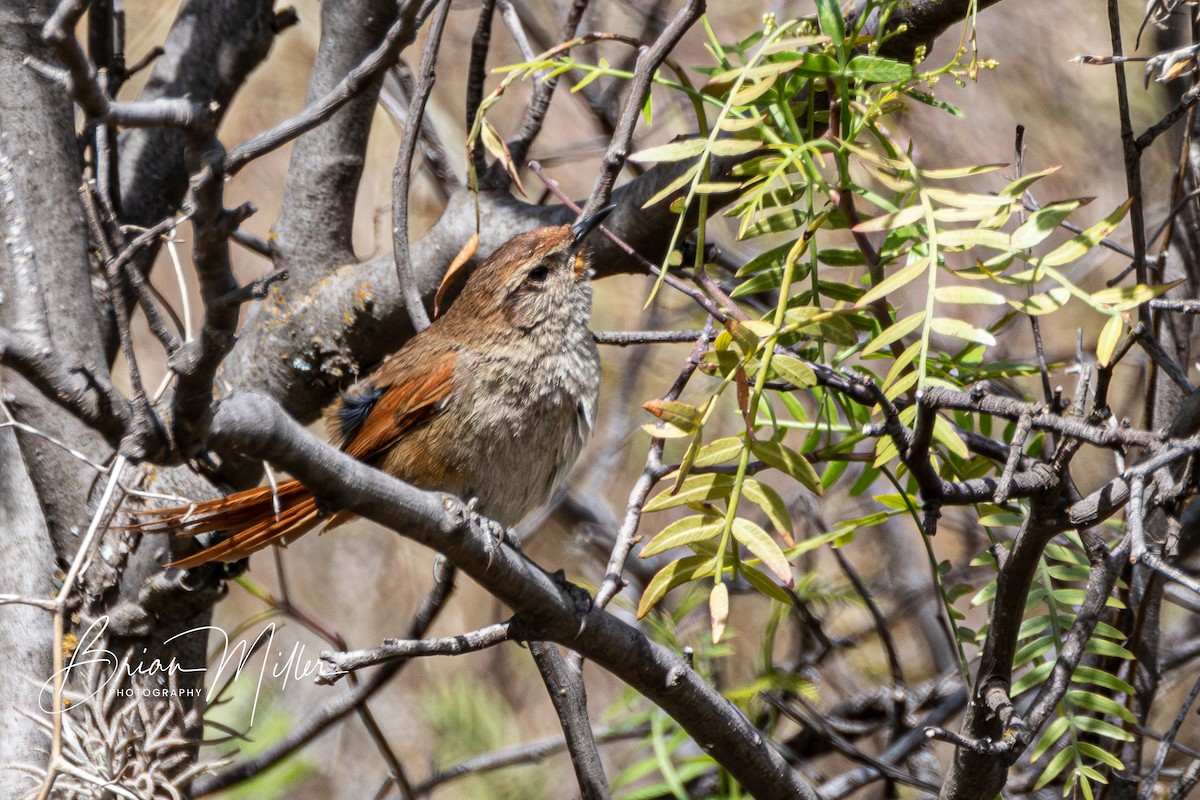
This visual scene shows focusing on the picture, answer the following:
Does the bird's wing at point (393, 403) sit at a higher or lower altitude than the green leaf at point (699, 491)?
lower

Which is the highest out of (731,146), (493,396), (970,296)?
(731,146)

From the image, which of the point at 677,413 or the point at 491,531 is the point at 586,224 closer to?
the point at 491,531

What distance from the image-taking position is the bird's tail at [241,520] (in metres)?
2.59

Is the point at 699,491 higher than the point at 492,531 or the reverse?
higher

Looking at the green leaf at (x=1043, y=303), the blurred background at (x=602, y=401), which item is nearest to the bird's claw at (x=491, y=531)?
the green leaf at (x=1043, y=303)

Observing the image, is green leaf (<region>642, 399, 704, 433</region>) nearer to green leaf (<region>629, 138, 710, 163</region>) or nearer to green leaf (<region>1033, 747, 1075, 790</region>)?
green leaf (<region>629, 138, 710, 163</region>)

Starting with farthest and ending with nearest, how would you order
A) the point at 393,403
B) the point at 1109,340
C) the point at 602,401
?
the point at 602,401 < the point at 393,403 < the point at 1109,340

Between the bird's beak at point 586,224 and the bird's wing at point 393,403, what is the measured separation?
1.56 ft

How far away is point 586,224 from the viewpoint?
2953mm

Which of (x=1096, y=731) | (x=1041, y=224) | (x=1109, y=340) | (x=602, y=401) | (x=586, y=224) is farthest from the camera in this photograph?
(x=602, y=401)

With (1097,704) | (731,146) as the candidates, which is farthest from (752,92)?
(1097,704)

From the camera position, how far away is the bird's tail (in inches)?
102

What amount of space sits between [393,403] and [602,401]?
2.96m

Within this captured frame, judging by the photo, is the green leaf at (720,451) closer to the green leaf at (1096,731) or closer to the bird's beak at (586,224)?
the green leaf at (1096,731)
